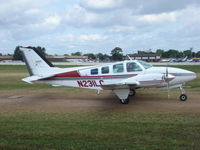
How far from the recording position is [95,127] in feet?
22.2

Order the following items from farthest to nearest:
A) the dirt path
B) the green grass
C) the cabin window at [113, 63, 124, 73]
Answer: the cabin window at [113, 63, 124, 73] → the dirt path → the green grass

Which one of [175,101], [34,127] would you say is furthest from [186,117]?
[34,127]

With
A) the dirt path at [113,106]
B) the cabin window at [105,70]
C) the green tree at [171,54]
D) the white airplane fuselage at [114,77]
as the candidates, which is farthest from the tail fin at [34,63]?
the green tree at [171,54]

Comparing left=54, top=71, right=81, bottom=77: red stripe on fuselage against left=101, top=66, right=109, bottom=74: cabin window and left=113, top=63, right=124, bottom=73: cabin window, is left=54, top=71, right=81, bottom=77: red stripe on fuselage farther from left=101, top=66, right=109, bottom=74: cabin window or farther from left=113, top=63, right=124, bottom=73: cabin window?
left=113, top=63, right=124, bottom=73: cabin window

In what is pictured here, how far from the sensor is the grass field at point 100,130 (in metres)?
5.20

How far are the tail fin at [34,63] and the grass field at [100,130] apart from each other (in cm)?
430

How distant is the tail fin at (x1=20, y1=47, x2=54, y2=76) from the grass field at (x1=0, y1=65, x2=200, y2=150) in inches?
169

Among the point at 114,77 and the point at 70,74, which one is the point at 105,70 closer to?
the point at 114,77

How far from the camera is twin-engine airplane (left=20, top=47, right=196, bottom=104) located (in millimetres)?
10656

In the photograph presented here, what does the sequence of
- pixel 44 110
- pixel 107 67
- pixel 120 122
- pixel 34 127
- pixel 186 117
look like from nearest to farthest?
pixel 34 127 → pixel 120 122 → pixel 186 117 → pixel 44 110 → pixel 107 67

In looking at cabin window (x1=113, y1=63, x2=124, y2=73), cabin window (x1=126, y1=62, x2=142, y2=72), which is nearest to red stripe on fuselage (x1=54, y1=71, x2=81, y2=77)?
cabin window (x1=113, y1=63, x2=124, y2=73)

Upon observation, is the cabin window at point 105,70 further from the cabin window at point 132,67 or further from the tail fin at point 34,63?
the tail fin at point 34,63

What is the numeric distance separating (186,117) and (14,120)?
6209mm

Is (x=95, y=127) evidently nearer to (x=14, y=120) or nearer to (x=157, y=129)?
(x=157, y=129)
